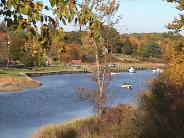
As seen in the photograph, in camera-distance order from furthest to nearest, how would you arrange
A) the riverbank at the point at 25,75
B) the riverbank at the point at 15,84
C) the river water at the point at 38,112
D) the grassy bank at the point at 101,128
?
the riverbank at the point at 25,75
the riverbank at the point at 15,84
the river water at the point at 38,112
the grassy bank at the point at 101,128

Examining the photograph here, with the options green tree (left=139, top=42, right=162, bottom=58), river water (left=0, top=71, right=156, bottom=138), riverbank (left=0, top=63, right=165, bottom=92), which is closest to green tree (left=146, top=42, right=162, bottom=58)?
green tree (left=139, top=42, right=162, bottom=58)

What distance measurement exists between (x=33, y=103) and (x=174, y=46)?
20.3 m

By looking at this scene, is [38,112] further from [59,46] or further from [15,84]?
[59,46]

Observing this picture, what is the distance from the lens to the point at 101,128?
23406 mm

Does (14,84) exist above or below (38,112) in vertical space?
below

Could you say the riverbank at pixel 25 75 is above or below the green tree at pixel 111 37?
below

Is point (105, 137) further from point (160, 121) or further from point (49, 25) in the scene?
point (49, 25)

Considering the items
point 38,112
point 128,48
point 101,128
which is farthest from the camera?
point 128,48

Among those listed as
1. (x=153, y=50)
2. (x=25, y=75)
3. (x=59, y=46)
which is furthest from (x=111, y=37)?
(x=153, y=50)

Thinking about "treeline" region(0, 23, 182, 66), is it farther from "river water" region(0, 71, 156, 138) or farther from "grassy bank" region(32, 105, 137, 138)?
"grassy bank" region(32, 105, 137, 138)

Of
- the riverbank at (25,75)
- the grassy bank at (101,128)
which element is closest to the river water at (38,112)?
the grassy bank at (101,128)

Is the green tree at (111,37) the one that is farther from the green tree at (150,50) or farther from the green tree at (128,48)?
the green tree at (128,48)

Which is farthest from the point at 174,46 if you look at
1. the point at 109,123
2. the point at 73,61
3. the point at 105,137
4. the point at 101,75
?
the point at 73,61

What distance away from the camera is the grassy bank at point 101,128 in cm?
1990
